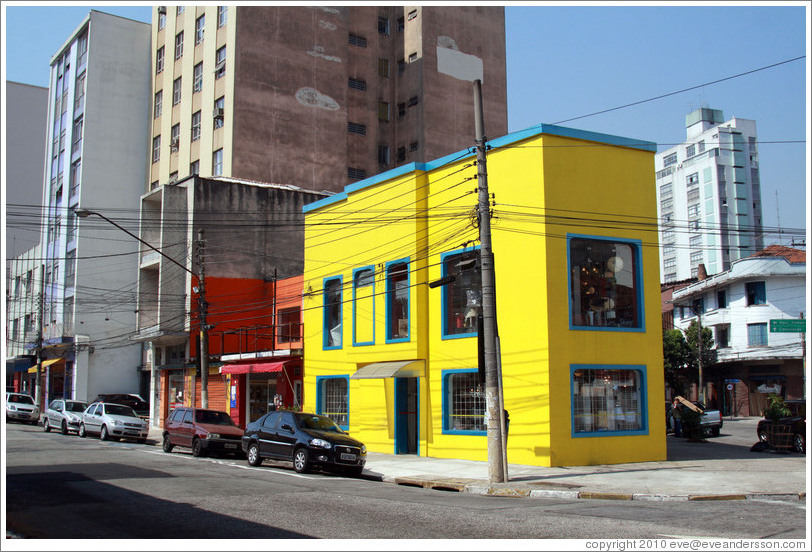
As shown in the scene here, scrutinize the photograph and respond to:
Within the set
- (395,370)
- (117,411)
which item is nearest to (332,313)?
(395,370)

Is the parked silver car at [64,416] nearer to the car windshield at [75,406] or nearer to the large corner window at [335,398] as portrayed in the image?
the car windshield at [75,406]

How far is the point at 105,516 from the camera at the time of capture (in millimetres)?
10492

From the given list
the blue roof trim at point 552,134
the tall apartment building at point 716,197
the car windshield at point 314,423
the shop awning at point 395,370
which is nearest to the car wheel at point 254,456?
the car windshield at point 314,423

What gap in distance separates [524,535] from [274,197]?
33.5 metres

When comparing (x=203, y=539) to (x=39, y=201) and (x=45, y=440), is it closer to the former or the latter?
(x=45, y=440)

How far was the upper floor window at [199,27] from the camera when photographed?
48.5 meters

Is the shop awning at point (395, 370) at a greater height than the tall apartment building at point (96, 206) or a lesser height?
lesser

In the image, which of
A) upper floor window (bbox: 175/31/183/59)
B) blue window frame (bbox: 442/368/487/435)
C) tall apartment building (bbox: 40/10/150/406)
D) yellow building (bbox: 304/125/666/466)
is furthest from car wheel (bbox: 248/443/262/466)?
upper floor window (bbox: 175/31/183/59)

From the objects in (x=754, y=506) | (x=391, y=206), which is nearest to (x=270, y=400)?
(x=391, y=206)

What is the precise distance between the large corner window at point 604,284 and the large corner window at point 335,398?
9.64 metres

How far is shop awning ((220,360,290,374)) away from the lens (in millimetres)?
29438

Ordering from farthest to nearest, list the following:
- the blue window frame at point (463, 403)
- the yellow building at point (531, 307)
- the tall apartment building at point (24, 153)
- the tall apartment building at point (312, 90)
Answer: the tall apartment building at point (24, 153)
the tall apartment building at point (312, 90)
the blue window frame at point (463, 403)
the yellow building at point (531, 307)

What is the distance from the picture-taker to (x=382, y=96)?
54969 millimetres

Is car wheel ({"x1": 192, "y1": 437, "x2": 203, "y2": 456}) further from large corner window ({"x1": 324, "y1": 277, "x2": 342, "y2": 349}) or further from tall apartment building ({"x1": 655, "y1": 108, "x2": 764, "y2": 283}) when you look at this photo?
tall apartment building ({"x1": 655, "y1": 108, "x2": 764, "y2": 283})
